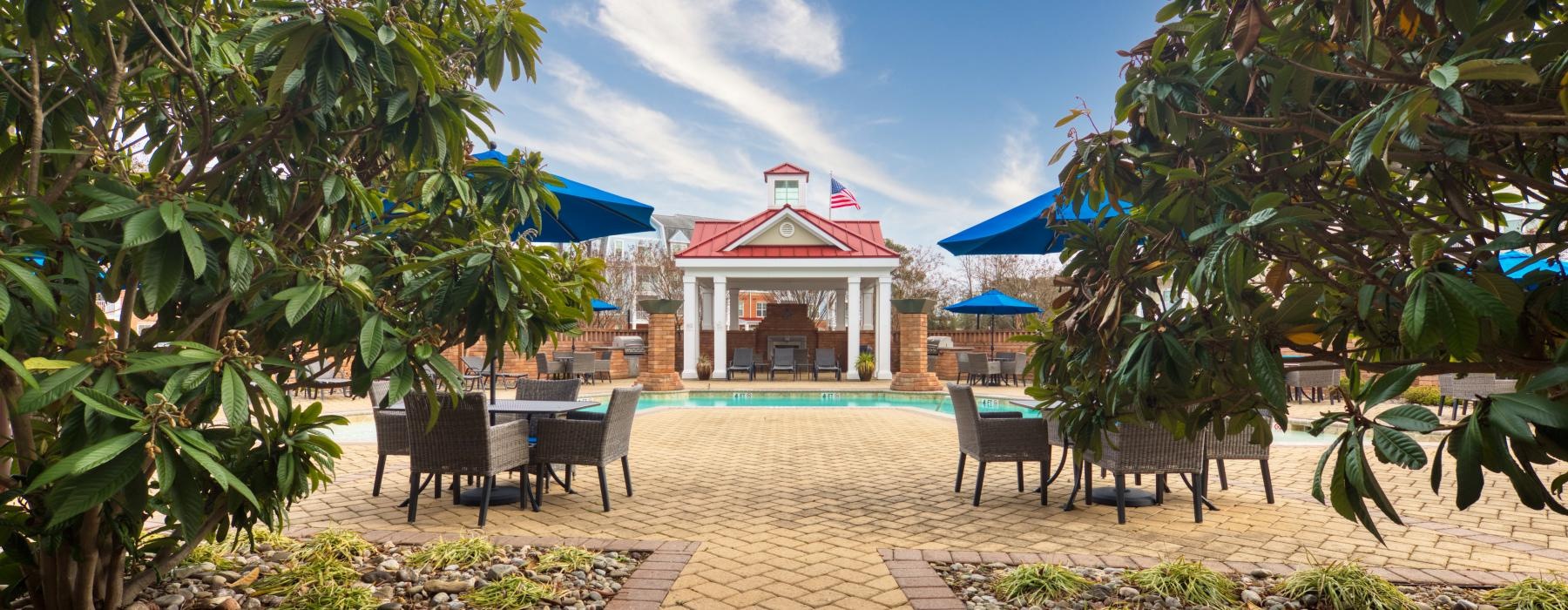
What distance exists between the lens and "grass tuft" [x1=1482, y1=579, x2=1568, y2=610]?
3.11 meters

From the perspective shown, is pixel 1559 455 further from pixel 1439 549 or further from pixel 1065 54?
pixel 1065 54

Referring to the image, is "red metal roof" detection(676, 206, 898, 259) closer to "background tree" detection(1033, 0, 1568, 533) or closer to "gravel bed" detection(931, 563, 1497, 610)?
"gravel bed" detection(931, 563, 1497, 610)

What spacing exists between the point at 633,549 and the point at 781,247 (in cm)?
1699

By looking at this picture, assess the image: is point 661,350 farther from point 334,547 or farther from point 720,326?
point 334,547

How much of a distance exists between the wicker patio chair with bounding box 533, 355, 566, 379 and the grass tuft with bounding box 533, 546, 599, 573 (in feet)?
45.5

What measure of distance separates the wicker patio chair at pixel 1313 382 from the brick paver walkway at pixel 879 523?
21.4 feet

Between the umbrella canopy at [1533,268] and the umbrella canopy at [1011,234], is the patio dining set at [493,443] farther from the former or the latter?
the umbrella canopy at [1533,268]

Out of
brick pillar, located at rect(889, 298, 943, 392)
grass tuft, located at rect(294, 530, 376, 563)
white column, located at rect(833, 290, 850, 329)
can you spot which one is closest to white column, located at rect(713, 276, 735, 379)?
brick pillar, located at rect(889, 298, 943, 392)

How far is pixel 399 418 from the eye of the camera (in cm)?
512

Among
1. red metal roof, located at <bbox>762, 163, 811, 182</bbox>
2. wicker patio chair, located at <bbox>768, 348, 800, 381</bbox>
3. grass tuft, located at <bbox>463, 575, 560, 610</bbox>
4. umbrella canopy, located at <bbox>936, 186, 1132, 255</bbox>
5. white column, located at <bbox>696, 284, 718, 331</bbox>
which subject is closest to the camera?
grass tuft, located at <bbox>463, 575, 560, 610</bbox>

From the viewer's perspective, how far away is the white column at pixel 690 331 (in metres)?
19.8

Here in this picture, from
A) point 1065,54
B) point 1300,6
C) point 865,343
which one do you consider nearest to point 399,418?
point 1300,6

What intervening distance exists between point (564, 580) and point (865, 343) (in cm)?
1957

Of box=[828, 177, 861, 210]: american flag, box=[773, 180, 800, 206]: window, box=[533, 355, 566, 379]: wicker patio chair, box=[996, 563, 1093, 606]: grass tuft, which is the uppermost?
box=[773, 180, 800, 206]: window
